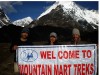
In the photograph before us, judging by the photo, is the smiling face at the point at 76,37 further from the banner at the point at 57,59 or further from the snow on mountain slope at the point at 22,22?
the snow on mountain slope at the point at 22,22

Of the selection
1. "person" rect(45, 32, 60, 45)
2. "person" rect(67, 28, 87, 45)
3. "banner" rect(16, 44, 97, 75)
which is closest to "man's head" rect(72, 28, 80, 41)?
"person" rect(67, 28, 87, 45)

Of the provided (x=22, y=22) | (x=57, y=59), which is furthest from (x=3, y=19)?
(x=57, y=59)

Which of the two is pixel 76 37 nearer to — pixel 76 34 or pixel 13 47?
pixel 76 34

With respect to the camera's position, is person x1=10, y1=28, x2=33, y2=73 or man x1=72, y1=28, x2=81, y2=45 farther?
man x1=72, y1=28, x2=81, y2=45

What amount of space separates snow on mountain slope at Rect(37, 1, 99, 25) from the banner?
1.73ft

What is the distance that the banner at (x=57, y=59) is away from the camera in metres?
4.27

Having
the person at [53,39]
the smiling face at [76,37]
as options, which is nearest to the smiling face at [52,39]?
the person at [53,39]

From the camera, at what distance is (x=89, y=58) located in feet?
14.4

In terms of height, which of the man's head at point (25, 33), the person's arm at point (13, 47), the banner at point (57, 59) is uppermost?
the man's head at point (25, 33)

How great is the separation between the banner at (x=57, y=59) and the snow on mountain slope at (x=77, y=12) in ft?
1.73

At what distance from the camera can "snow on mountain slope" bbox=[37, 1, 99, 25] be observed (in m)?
4.36

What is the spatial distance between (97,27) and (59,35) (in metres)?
0.77

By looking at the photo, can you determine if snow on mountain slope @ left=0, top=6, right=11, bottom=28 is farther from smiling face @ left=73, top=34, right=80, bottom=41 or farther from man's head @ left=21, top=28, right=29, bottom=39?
smiling face @ left=73, top=34, right=80, bottom=41

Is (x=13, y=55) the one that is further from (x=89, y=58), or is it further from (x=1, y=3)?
(x=89, y=58)
